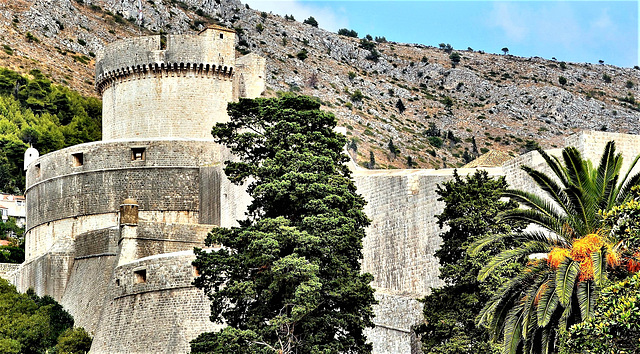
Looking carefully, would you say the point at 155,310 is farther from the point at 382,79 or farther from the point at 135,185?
the point at 382,79

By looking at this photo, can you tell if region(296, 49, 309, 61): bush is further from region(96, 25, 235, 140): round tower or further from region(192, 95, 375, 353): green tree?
region(192, 95, 375, 353): green tree

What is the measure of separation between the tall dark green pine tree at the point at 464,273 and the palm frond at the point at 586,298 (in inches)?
125

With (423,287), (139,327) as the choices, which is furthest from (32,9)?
(423,287)

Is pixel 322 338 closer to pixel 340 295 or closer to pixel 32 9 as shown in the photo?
pixel 340 295

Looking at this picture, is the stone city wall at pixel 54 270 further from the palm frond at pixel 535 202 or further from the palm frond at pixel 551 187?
the palm frond at pixel 551 187

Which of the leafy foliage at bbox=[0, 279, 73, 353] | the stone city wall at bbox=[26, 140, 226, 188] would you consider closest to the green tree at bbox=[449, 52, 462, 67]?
the stone city wall at bbox=[26, 140, 226, 188]

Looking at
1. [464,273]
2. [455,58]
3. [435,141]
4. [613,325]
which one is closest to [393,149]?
[435,141]

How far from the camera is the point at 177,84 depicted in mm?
36875

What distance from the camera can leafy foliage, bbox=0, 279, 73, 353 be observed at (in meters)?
29.7

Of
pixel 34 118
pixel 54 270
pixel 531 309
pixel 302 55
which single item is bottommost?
pixel 531 309

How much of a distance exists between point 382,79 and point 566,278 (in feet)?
230

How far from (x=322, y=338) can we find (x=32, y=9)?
6085cm

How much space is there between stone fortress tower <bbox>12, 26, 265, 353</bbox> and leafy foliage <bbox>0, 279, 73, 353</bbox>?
541mm

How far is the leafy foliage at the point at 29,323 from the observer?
29719 mm
